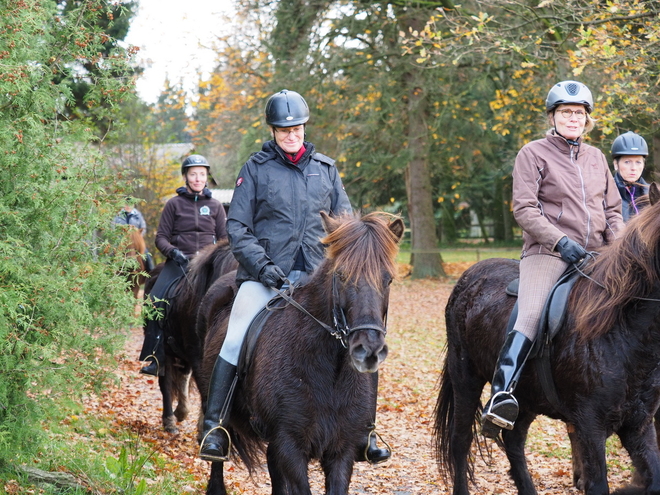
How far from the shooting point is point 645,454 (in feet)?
14.4

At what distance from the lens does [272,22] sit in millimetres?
23172

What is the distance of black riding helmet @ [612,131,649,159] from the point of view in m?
7.22

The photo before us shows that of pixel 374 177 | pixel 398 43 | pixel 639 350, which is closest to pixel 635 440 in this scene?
pixel 639 350

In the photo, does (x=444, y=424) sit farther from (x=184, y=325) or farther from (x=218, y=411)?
(x=184, y=325)

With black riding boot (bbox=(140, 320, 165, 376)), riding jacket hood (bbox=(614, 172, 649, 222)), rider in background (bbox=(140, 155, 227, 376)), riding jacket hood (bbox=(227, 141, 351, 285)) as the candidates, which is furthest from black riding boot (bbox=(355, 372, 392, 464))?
rider in background (bbox=(140, 155, 227, 376))

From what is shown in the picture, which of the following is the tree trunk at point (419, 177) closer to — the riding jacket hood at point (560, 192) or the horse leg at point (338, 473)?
the riding jacket hood at point (560, 192)

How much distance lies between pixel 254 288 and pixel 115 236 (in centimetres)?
137

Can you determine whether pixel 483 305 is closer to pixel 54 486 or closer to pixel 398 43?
pixel 54 486

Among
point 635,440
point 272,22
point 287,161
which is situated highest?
point 272,22

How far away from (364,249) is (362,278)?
18 centimetres

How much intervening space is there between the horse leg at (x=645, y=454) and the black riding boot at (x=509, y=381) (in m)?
0.69

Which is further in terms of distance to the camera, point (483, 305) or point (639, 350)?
point (483, 305)

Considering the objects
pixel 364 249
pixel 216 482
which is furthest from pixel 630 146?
pixel 216 482

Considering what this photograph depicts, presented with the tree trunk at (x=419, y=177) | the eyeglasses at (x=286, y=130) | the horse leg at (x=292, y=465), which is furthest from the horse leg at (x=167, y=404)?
the tree trunk at (x=419, y=177)
